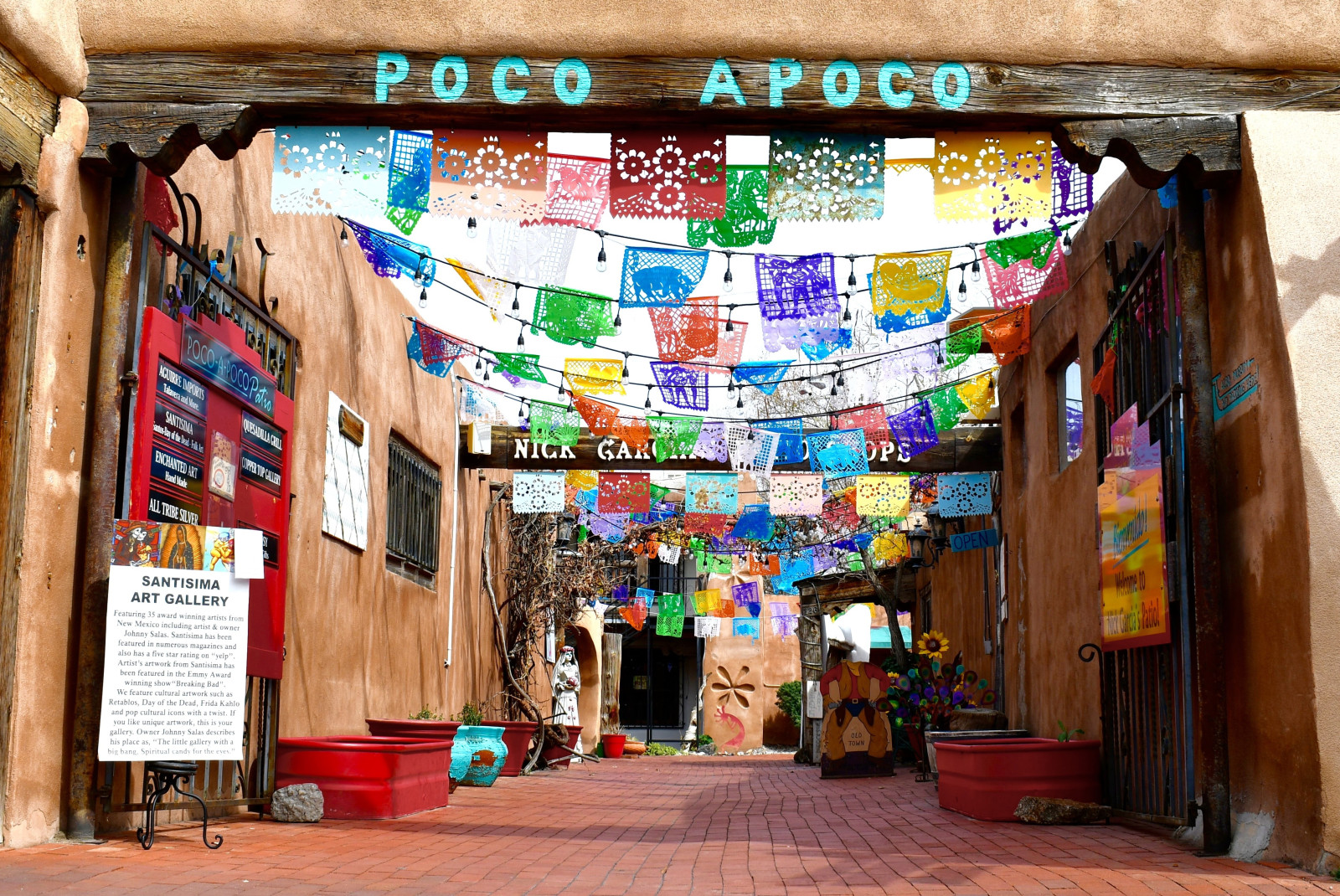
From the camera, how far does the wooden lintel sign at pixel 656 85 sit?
20.2 ft

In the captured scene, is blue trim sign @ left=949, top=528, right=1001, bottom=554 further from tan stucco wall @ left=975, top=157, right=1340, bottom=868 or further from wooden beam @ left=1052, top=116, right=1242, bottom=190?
wooden beam @ left=1052, top=116, right=1242, bottom=190

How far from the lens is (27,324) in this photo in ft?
18.7

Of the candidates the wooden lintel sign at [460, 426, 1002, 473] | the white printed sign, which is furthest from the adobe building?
the wooden lintel sign at [460, 426, 1002, 473]

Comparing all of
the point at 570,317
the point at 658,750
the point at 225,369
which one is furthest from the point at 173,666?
the point at 658,750

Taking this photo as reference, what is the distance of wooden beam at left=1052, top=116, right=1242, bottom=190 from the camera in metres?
6.02

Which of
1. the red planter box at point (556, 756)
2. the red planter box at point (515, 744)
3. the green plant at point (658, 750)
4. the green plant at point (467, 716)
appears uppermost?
the green plant at point (467, 716)

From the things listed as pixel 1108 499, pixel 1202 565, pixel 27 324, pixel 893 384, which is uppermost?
pixel 893 384

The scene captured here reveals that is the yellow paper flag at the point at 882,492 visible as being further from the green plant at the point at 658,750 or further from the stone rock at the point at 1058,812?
the green plant at the point at 658,750

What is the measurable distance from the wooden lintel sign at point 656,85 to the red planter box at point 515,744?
28.0 ft

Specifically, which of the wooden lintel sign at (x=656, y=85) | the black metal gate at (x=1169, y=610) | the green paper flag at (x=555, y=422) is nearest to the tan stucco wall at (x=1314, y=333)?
the wooden lintel sign at (x=656, y=85)

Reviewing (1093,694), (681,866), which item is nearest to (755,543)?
(1093,694)

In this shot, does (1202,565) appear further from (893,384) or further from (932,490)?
(932,490)

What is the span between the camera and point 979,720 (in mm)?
12039

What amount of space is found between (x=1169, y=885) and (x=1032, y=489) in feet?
22.2
